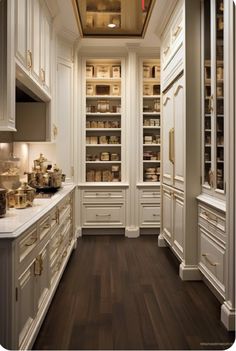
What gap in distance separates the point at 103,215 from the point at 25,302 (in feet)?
11.9

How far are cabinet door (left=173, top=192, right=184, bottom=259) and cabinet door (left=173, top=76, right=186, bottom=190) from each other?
16cm

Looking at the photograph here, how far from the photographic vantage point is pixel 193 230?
11.2ft

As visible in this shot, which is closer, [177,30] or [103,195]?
[177,30]

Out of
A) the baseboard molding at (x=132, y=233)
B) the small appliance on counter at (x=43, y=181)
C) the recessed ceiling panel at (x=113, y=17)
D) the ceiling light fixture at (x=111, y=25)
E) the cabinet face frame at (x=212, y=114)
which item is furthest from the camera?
the baseboard molding at (x=132, y=233)

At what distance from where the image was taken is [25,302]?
76.0 inches

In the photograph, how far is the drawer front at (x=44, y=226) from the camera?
228cm

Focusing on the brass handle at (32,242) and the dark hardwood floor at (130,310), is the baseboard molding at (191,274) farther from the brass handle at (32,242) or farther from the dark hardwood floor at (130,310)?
the brass handle at (32,242)

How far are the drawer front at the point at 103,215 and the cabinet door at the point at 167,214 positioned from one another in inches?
38.5

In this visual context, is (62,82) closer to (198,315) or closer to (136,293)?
(136,293)

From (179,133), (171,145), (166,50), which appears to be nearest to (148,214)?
(171,145)

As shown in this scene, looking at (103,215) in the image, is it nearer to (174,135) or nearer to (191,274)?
(174,135)

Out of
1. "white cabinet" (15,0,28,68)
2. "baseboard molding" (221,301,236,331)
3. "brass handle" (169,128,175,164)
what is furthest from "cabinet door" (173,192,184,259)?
"white cabinet" (15,0,28,68)

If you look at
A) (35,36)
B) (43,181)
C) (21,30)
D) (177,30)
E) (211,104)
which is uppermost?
(177,30)

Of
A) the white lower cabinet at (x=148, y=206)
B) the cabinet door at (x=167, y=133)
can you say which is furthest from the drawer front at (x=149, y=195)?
the cabinet door at (x=167, y=133)
